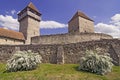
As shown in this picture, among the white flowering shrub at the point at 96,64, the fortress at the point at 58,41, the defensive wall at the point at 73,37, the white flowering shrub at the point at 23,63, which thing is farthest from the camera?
the defensive wall at the point at 73,37

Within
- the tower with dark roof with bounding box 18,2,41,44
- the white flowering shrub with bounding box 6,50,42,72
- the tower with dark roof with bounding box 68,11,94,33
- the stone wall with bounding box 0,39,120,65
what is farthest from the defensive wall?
the white flowering shrub with bounding box 6,50,42,72

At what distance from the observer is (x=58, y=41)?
35031 millimetres

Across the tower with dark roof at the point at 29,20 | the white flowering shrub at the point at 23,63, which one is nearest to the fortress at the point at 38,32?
the tower with dark roof at the point at 29,20

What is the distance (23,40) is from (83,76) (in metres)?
29.0

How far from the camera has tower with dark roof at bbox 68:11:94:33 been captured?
4229 cm

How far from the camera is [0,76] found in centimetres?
1656

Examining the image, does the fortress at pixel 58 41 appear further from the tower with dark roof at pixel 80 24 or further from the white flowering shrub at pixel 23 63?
the white flowering shrub at pixel 23 63

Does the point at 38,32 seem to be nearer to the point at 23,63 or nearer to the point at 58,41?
the point at 58,41

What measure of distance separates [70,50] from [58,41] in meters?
11.4

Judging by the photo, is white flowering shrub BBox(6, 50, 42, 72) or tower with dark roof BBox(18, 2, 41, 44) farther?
tower with dark roof BBox(18, 2, 41, 44)

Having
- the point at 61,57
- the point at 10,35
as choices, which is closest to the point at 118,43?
the point at 61,57

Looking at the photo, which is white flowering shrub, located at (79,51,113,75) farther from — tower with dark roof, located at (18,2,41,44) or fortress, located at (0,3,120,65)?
tower with dark roof, located at (18,2,41,44)

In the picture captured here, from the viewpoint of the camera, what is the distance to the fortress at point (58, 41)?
2283 centimetres

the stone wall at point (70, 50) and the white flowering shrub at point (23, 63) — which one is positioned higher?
the stone wall at point (70, 50)
